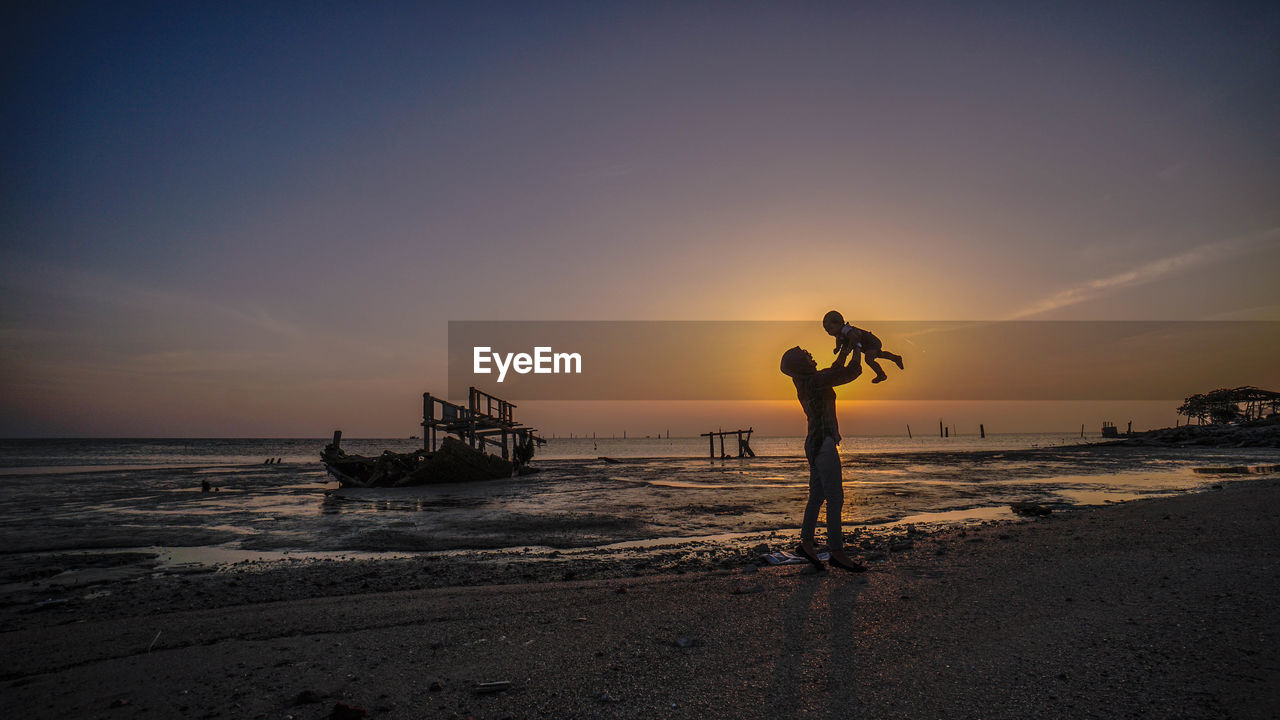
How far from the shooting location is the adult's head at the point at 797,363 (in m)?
6.11

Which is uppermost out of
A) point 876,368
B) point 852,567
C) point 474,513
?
point 876,368

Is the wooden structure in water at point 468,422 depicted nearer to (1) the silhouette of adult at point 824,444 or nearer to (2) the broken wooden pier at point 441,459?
(2) the broken wooden pier at point 441,459

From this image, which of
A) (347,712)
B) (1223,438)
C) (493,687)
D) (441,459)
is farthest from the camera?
(1223,438)

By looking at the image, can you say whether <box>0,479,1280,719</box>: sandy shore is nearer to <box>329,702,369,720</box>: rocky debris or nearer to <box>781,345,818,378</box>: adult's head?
<box>329,702,369,720</box>: rocky debris

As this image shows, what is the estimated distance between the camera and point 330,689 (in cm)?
316

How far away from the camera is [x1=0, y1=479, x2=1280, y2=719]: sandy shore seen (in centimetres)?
286

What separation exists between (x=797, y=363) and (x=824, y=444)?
88cm

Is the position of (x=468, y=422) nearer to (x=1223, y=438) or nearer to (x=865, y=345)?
(x=865, y=345)

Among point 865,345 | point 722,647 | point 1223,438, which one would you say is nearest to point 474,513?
point 865,345

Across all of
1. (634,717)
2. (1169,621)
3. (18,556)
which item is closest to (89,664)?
(634,717)

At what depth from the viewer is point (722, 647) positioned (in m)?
3.59

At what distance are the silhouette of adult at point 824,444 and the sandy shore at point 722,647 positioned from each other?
1.20ft

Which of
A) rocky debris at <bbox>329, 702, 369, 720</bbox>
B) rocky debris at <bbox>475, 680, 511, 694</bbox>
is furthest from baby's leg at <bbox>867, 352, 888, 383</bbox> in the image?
rocky debris at <bbox>329, 702, 369, 720</bbox>

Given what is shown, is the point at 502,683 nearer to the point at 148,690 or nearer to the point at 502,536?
the point at 148,690
